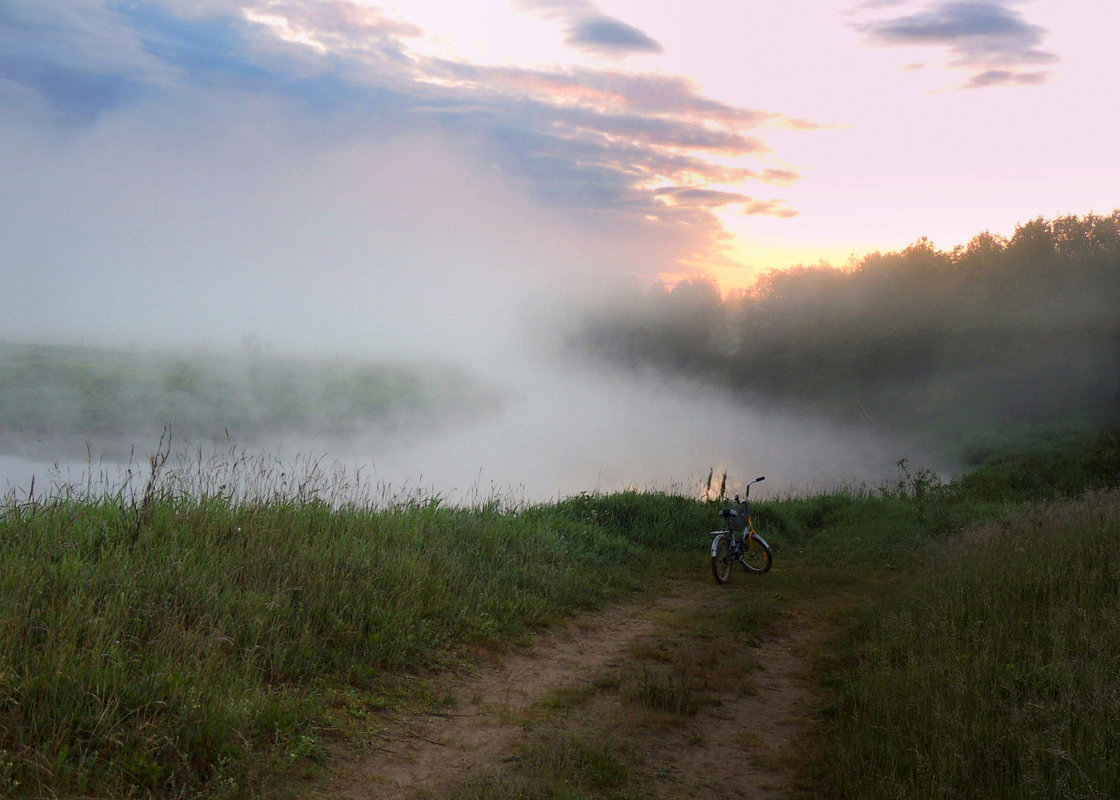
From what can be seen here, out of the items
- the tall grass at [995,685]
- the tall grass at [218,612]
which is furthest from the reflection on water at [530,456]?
the tall grass at [995,685]

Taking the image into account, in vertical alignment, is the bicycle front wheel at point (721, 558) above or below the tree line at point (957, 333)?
below

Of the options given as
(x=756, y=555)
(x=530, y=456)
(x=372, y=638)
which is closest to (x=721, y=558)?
(x=756, y=555)

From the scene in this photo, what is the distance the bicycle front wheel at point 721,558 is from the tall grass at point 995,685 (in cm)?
309

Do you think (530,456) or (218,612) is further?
(530,456)

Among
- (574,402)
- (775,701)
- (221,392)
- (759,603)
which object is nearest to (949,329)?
(759,603)

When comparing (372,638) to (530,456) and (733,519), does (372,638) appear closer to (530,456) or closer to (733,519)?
(733,519)

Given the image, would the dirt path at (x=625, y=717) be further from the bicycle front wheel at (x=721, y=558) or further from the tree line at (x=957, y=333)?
the tree line at (x=957, y=333)

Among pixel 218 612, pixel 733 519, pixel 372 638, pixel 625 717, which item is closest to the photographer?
pixel 218 612

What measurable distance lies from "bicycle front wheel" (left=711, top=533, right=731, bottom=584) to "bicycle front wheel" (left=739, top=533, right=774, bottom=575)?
0.46 metres

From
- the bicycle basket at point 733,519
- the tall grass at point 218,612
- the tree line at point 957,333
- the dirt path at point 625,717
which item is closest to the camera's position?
the tall grass at point 218,612

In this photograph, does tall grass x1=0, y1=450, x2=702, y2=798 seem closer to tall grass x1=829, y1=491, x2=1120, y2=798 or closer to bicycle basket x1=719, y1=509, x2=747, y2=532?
bicycle basket x1=719, y1=509, x2=747, y2=532

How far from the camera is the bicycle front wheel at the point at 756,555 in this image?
12.9 meters

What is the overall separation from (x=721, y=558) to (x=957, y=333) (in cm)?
4971

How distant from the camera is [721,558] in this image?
12148 mm
